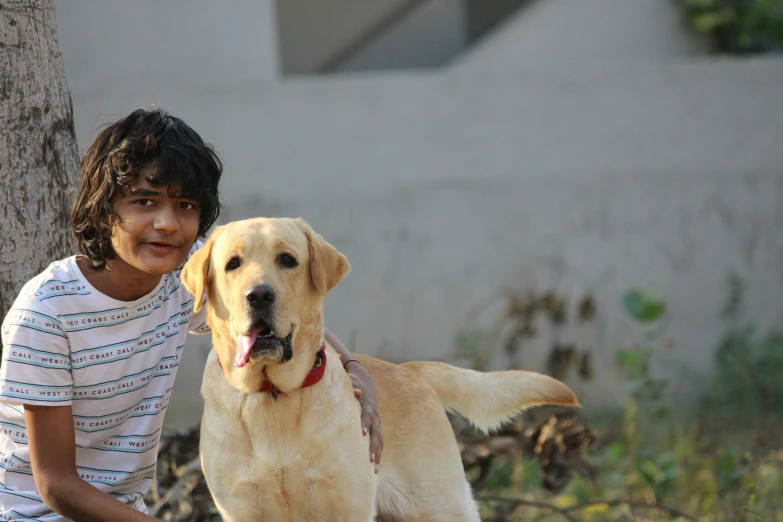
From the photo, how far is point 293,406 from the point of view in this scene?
277 cm

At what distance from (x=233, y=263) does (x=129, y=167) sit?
393 millimetres

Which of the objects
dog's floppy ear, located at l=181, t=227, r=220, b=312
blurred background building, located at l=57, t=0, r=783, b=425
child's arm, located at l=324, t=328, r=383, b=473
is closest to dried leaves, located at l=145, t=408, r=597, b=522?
child's arm, located at l=324, t=328, r=383, b=473

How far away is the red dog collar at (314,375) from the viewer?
2.77 metres

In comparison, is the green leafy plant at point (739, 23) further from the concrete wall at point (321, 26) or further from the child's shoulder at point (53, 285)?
the child's shoulder at point (53, 285)

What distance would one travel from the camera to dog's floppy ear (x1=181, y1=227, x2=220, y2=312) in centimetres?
275

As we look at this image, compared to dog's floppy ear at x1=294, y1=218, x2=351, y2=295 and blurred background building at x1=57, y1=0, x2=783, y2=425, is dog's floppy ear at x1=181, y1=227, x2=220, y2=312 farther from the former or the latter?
blurred background building at x1=57, y1=0, x2=783, y2=425

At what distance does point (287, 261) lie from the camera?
9.02 ft

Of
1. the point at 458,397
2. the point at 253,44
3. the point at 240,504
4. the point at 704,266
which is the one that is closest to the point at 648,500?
the point at 458,397

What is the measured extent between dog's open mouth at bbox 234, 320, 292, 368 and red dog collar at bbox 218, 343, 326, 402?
0.43 feet

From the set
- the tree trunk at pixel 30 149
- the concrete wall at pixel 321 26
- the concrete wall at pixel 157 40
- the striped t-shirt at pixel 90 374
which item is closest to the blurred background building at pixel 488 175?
the concrete wall at pixel 157 40

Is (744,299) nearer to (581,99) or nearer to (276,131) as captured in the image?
(581,99)

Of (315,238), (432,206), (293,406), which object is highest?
(315,238)

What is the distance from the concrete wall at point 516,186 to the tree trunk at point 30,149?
148 inches

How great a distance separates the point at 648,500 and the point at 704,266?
8.53 ft
